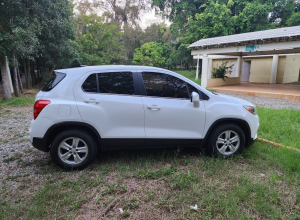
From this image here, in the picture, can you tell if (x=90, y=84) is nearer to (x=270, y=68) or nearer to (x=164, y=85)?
(x=164, y=85)

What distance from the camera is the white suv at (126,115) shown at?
3.29 m

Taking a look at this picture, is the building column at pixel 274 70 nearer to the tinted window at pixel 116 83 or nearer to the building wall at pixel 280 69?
the building wall at pixel 280 69

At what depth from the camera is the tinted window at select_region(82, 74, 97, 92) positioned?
341 cm

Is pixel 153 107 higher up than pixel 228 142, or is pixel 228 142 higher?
pixel 153 107

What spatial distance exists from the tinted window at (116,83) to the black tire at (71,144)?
2.60ft

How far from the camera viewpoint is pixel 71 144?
3389 mm

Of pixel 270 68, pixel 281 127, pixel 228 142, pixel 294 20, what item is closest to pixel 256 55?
pixel 270 68

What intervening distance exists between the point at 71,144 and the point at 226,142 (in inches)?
106

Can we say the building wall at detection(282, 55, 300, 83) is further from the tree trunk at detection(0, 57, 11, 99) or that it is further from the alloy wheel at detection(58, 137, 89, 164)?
the tree trunk at detection(0, 57, 11, 99)

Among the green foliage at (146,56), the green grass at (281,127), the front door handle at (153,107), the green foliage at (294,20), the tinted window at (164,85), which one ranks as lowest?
the green grass at (281,127)

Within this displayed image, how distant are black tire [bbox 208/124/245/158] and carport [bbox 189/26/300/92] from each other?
9194mm

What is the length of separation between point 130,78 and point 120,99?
43cm

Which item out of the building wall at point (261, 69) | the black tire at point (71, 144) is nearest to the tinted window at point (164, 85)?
the black tire at point (71, 144)

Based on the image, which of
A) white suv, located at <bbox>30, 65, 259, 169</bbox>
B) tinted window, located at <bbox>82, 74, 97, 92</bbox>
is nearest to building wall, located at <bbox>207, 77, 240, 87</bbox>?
white suv, located at <bbox>30, 65, 259, 169</bbox>
